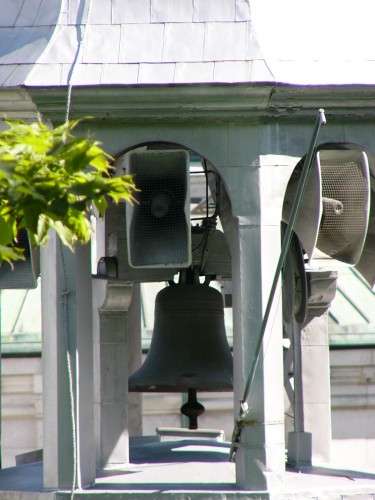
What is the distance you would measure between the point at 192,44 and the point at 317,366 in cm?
381

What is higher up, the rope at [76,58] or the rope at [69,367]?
the rope at [76,58]

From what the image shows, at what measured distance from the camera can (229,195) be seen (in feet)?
43.8

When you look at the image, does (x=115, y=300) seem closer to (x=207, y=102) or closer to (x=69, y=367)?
(x=69, y=367)

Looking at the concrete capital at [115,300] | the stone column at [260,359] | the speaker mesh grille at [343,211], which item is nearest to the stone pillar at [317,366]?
the concrete capital at [115,300]

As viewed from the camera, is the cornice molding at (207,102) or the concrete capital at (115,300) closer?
the cornice molding at (207,102)

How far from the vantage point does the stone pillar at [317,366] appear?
619 inches

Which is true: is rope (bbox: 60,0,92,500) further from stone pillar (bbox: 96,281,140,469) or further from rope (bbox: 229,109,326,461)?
stone pillar (bbox: 96,281,140,469)

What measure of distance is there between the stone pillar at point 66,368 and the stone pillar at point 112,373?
6.05 feet

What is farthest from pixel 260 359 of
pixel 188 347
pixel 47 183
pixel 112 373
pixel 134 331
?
pixel 134 331

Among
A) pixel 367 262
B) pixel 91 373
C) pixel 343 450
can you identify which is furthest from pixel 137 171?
pixel 343 450

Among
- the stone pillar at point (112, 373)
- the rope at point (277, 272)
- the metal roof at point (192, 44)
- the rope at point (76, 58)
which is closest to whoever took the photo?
the rope at point (277, 272)

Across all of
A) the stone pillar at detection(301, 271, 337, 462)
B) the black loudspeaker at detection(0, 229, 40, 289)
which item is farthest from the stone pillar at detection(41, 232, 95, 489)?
the stone pillar at detection(301, 271, 337, 462)

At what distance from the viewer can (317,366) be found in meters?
16.0

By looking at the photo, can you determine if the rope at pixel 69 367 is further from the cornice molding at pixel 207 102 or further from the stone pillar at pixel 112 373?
the stone pillar at pixel 112 373
